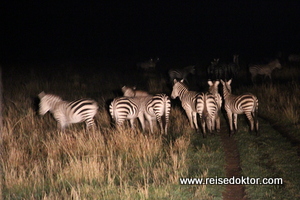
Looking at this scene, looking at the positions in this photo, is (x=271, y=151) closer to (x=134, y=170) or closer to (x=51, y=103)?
(x=134, y=170)

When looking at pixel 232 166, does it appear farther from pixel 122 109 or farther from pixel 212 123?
pixel 122 109

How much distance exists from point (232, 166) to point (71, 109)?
3989 mm

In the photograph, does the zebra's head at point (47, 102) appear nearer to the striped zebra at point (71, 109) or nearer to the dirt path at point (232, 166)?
the striped zebra at point (71, 109)

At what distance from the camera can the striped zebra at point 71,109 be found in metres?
9.10

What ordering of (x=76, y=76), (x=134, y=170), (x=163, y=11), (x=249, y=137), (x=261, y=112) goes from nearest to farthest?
(x=134, y=170)
(x=249, y=137)
(x=261, y=112)
(x=76, y=76)
(x=163, y=11)

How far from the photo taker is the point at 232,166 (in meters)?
7.27

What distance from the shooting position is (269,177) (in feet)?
21.4

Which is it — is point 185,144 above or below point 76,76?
below

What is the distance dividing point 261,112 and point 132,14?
72.5 metres

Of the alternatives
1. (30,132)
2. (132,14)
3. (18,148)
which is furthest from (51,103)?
(132,14)

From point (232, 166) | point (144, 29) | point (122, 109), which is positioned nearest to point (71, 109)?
point (122, 109)

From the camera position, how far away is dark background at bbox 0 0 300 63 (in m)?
38.8

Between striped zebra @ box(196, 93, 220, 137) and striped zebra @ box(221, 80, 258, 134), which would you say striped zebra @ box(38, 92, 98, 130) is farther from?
striped zebra @ box(221, 80, 258, 134)

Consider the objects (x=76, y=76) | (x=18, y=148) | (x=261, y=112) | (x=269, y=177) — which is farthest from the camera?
(x=76, y=76)
